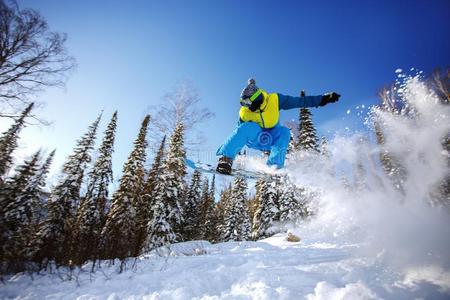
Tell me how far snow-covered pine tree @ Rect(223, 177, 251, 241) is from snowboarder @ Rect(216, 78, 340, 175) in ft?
63.2

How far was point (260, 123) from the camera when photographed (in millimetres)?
6008

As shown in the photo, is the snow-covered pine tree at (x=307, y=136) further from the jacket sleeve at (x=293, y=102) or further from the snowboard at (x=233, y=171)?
the jacket sleeve at (x=293, y=102)

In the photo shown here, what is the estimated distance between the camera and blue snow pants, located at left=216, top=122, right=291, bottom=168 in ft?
19.3

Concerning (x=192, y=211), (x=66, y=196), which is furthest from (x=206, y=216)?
(x=66, y=196)

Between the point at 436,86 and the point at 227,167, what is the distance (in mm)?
12768

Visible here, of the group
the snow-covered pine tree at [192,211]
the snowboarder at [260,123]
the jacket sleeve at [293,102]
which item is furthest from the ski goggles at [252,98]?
the snow-covered pine tree at [192,211]

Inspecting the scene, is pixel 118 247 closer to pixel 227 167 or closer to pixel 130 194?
pixel 227 167

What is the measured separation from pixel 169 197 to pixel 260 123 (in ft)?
36.8

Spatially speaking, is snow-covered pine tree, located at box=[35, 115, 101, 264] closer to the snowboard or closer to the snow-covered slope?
the snow-covered slope

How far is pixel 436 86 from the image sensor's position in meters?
12.7

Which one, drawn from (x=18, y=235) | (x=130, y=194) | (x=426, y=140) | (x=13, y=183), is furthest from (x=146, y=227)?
(x=426, y=140)

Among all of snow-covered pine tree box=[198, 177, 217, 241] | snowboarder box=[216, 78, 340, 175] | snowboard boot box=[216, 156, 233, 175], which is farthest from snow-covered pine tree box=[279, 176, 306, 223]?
snow-covered pine tree box=[198, 177, 217, 241]

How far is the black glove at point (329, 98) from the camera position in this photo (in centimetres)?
536

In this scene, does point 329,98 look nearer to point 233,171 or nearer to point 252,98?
point 252,98
